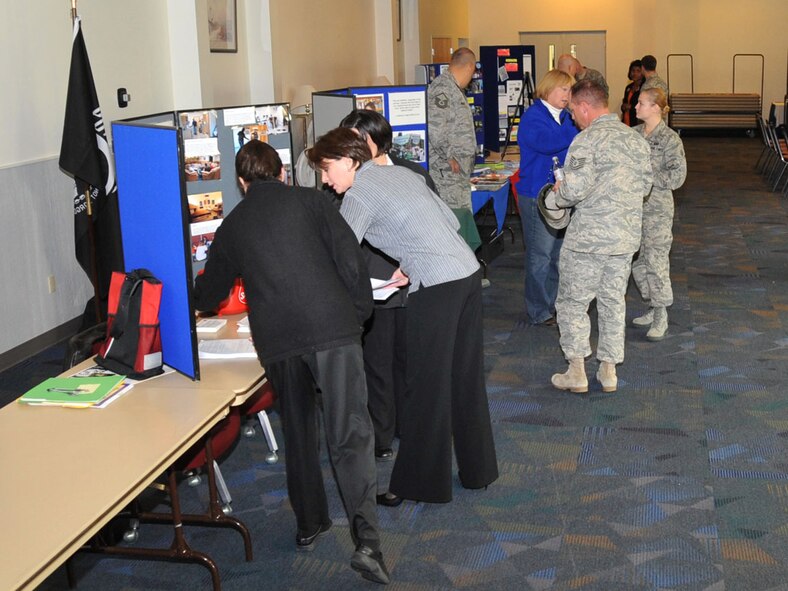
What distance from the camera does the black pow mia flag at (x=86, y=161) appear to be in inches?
215

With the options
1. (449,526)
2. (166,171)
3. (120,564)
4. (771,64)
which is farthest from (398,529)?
(771,64)

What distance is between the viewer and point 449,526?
3.57 m

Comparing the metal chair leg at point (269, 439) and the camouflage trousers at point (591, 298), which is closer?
the metal chair leg at point (269, 439)

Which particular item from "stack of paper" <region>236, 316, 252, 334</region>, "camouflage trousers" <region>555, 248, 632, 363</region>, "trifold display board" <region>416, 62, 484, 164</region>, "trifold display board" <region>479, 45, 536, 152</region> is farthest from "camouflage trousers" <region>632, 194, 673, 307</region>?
"trifold display board" <region>479, 45, 536, 152</region>

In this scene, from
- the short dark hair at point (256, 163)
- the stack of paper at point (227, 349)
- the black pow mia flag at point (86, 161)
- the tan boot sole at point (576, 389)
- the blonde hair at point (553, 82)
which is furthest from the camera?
the blonde hair at point (553, 82)

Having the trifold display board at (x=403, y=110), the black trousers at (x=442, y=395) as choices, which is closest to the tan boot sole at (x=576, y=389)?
the black trousers at (x=442, y=395)

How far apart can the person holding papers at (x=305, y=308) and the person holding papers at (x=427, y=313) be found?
1.02 ft

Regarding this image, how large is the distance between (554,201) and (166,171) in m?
2.35

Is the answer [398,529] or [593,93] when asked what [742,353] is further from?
[398,529]

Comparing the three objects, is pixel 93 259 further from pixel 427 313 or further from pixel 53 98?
pixel 427 313

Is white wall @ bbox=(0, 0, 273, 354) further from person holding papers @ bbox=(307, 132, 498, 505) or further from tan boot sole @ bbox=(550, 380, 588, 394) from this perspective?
tan boot sole @ bbox=(550, 380, 588, 394)

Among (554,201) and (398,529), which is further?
(554,201)

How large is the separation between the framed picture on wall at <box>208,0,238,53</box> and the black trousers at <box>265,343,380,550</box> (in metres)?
5.15

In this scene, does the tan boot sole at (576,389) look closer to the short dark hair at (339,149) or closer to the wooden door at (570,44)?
the short dark hair at (339,149)
